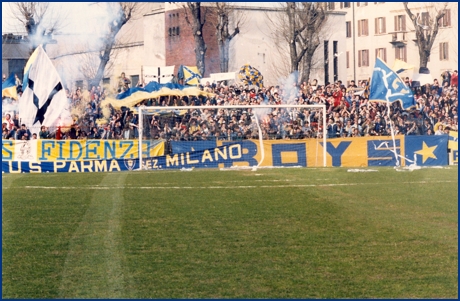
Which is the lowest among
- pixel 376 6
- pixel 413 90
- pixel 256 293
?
pixel 256 293

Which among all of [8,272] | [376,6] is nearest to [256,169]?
[8,272]

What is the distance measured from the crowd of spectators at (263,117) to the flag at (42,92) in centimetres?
459

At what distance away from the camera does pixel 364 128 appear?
99.1 feet

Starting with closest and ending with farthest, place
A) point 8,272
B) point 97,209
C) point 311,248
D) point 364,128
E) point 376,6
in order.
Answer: point 8,272, point 311,248, point 97,209, point 364,128, point 376,6

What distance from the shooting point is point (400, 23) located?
53.6 meters

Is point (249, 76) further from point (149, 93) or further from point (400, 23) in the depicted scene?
point (400, 23)

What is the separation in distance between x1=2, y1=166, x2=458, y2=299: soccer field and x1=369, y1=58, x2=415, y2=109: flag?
10080mm

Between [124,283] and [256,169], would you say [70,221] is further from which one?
[256,169]

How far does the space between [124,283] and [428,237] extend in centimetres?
475

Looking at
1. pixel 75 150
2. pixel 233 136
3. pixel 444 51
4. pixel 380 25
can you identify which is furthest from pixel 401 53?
pixel 75 150

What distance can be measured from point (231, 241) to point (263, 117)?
19.6 metres

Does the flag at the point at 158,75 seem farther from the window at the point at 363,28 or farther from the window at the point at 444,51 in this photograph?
the window at the point at 363,28

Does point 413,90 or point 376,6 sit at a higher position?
point 376,6

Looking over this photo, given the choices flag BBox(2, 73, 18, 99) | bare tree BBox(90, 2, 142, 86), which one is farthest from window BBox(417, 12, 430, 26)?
flag BBox(2, 73, 18, 99)
